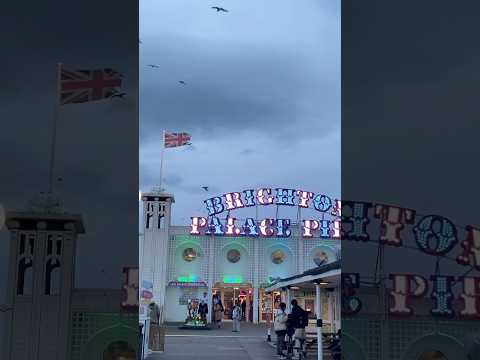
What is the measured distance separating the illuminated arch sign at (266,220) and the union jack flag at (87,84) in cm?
2092

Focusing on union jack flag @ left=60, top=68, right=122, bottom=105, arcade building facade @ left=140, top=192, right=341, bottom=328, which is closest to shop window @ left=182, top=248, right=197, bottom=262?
arcade building facade @ left=140, top=192, right=341, bottom=328

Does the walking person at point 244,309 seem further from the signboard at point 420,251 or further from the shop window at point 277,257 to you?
the signboard at point 420,251

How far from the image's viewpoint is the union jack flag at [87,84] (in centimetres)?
592

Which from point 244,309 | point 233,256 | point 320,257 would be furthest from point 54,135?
point 244,309

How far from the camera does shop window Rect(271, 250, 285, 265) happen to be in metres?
28.7

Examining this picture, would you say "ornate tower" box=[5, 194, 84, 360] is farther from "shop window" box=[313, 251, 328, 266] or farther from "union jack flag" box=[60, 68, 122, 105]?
"shop window" box=[313, 251, 328, 266]

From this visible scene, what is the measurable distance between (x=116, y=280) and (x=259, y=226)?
74.6ft

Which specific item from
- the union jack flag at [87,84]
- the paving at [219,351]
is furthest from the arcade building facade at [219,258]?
the union jack flag at [87,84]

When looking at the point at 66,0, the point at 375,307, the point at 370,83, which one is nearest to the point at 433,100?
the point at 370,83

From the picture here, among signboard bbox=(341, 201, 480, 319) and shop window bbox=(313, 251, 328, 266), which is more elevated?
shop window bbox=(313, 251, 328, 266)

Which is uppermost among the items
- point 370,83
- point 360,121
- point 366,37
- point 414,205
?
point 366,37

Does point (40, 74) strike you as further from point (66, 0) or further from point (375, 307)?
point (375, 307)

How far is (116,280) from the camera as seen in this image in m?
5.83

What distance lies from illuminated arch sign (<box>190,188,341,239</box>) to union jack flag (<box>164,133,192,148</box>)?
10.9ft
